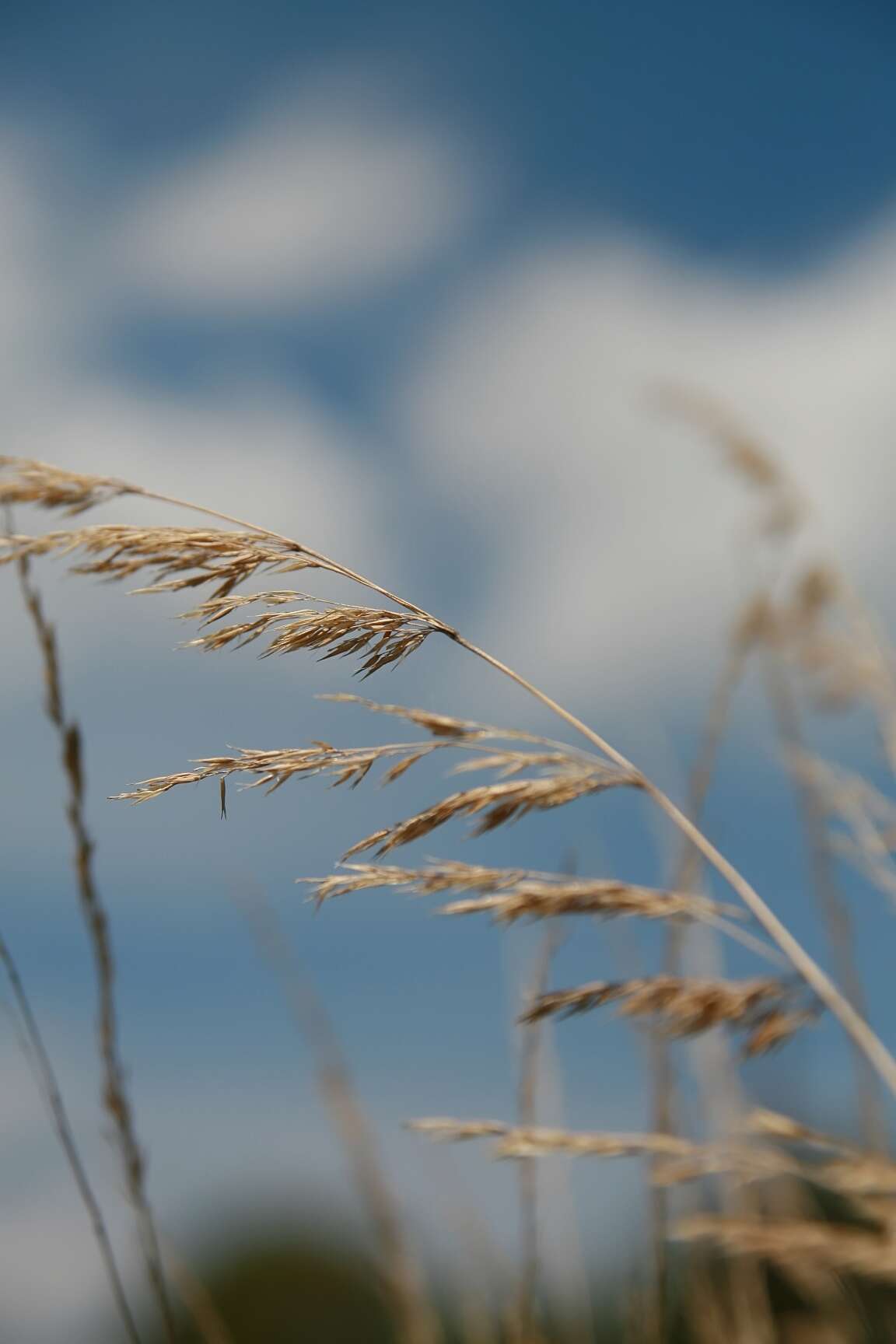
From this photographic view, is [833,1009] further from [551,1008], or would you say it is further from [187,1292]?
[187,1292]

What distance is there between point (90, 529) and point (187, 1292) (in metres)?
1.55

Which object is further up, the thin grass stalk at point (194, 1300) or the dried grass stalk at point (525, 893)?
the dried grass stalk at point (525, 893)

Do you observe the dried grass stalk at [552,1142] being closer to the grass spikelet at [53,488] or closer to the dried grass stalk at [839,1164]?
the dried grass stalk at [839,1164]

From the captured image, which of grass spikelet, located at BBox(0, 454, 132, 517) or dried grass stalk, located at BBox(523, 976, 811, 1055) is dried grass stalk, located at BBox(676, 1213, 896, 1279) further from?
grass spikelet, located at BBox(0, 454, 132, 517)

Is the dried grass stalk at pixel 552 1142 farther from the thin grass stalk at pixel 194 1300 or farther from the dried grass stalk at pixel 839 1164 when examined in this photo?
the thin grass stalk at pixel 194 1300

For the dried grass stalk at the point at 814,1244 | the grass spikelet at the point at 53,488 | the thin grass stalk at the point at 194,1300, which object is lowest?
the thin grass stalk at the point at 194,1300

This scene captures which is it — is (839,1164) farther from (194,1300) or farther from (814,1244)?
(194,1300)

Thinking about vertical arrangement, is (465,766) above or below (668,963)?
above

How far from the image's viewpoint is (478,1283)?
2.65 meters

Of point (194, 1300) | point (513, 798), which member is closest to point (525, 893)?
point (513, 798)

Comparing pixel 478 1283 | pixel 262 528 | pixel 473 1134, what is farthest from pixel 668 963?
pixel 262 528

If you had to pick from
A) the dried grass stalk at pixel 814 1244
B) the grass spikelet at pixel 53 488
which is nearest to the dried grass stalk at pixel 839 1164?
the dried grass stalk at pixel 814 1244

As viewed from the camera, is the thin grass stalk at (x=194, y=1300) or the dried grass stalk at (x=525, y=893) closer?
the dried grass stalk at (x=525, y=893)

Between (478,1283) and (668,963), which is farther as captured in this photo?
(478,1283)
